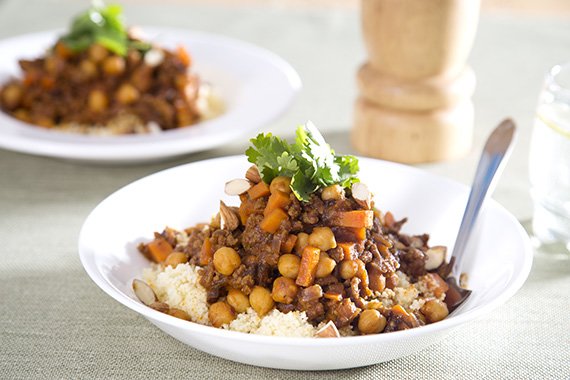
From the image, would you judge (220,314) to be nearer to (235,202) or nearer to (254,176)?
(254,176)

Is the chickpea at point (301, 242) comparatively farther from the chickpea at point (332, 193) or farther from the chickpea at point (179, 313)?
the chickpea at point (179, 313)

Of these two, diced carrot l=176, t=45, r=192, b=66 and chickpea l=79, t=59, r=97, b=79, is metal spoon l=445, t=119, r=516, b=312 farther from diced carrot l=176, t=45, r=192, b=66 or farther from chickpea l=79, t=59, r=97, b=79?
chickpea l=79, t=59, r=97, b=79

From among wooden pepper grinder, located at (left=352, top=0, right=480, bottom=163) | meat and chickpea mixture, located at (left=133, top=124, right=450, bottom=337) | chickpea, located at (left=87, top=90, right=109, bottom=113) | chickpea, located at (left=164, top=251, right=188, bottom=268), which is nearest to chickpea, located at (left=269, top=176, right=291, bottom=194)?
meat and chickpea mixture, located at (left=133, top=124, right=450, bottom=337)

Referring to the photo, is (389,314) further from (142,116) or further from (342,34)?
(342,34)

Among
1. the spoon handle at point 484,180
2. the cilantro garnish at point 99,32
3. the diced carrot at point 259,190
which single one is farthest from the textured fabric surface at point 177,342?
the cilantro garnish at point 99,32

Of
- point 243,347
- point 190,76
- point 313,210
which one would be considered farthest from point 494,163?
point 190,76

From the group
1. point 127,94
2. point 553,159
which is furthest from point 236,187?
point 127,94
